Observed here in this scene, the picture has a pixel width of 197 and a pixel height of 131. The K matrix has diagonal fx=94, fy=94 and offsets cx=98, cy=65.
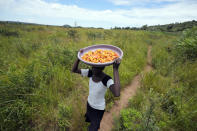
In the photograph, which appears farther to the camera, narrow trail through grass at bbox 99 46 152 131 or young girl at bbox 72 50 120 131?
narrow trail through grass at bbox 99 46 152 131

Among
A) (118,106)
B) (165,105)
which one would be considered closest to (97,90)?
(118,106)

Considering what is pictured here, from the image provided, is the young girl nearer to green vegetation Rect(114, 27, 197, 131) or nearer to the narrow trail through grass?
green vegetation Rect(114, 27, 197, 131)

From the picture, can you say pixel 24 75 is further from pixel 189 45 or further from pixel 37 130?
pixel 189 45

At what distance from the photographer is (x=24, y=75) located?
201cm

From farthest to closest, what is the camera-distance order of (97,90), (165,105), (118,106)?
1. (118,106)
2. (165,105)
3. (97,90)

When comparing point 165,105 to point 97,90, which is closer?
point 97,90

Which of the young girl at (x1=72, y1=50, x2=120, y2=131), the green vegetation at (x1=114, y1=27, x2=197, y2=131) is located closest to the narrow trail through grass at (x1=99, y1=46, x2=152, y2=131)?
the green vegetation at (x1=114, y1=27, x2=197, y2=131)

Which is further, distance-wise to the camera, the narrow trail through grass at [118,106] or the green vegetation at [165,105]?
the narrow trail through grass at [118,106]

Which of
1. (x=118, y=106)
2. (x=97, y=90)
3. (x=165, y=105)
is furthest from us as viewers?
(x=118, y=106)

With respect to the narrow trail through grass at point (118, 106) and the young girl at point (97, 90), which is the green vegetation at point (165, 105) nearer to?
the narrow trail through grass at point (118, 106)

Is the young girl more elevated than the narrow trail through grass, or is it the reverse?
the young girl

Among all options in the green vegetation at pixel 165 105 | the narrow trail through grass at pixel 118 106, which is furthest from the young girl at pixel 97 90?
the narrow trail through grass at pixel 118 106

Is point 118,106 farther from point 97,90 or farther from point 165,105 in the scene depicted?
point 97,90

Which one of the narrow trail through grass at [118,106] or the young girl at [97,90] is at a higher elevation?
the young girl at [97,90]
